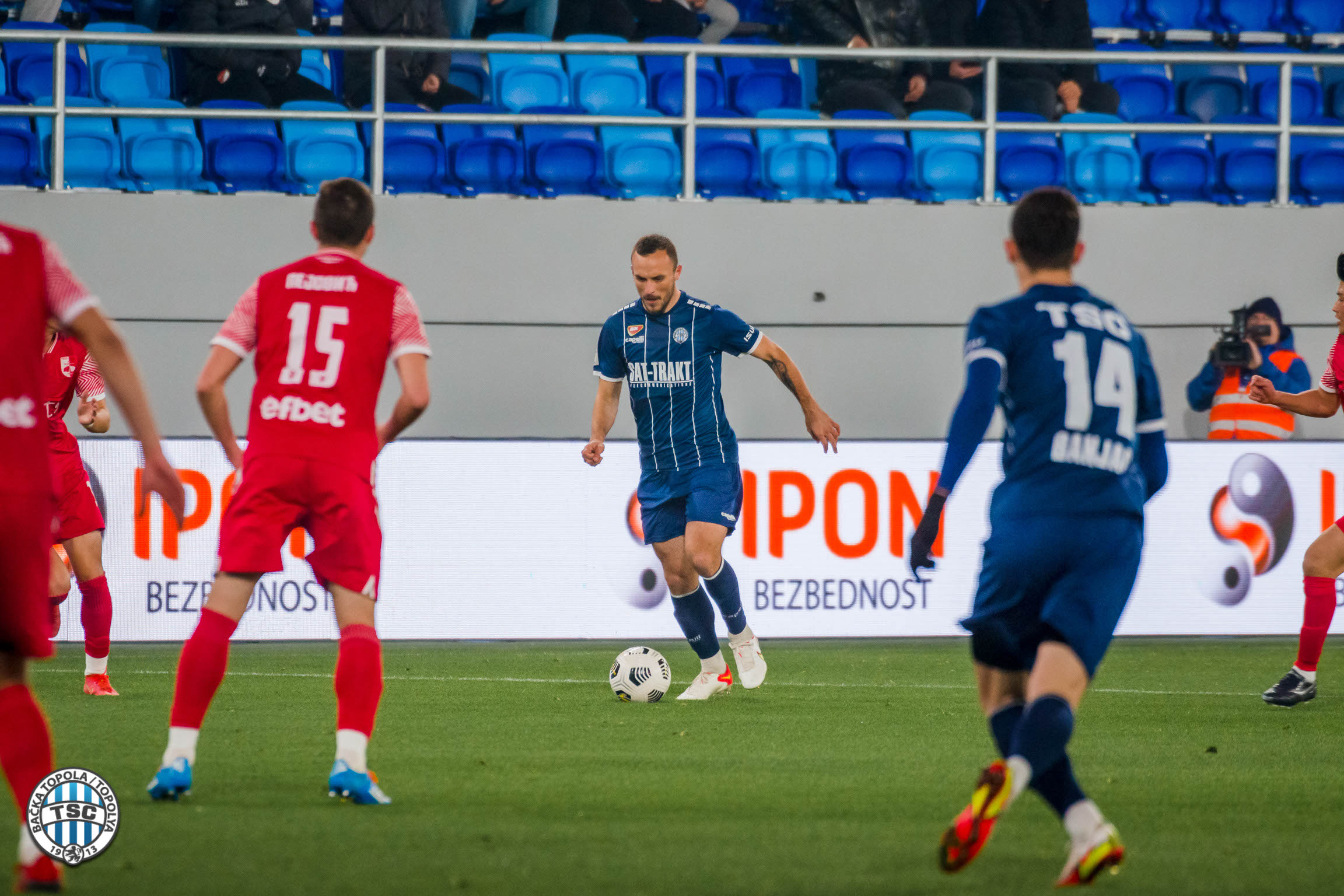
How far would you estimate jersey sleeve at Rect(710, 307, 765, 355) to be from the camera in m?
8.39

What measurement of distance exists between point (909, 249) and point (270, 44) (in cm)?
530

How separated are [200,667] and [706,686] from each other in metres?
4.01

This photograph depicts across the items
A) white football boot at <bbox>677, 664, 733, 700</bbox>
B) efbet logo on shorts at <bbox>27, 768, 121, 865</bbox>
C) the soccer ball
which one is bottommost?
white football boot at <bbox>677, 664, 733, 700</bbox>

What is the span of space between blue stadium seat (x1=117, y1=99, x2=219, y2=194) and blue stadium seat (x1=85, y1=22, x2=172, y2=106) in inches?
12.0

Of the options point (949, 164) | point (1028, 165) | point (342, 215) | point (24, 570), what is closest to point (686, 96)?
point (949, 164)

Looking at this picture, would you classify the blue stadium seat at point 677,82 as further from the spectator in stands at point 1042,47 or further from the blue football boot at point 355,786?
the blue football boot at point 355,786

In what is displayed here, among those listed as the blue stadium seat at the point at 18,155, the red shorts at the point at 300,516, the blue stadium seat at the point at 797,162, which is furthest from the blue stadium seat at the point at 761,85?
the red shorts at the point at 300,516

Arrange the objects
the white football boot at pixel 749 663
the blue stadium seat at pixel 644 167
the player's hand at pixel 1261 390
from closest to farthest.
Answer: the player's hand at pixel 1261 390 → the white football boot at pixel 749 663 → the blue stadium seat at pixel 644 167

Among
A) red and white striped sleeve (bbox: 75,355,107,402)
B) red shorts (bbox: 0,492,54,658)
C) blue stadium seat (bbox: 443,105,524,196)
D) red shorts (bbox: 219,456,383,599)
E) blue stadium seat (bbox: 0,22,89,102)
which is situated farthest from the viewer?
blue stadium seat (bbox: 443,105,524,196)

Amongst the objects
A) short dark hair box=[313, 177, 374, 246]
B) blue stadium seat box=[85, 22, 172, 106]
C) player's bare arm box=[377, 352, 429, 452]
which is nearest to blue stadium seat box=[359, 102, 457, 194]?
blue stadium seat box=[85, 22, 172, 106]

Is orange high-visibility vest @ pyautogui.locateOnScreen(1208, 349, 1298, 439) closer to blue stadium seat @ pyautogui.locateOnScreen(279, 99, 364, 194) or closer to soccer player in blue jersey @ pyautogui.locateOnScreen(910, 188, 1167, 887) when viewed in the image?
blue stadium seat @ pyautogui.locateOnScreen(279, 99, 364, 194)

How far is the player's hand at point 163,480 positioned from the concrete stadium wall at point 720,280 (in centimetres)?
923

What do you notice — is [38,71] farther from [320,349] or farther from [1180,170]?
[320,349]

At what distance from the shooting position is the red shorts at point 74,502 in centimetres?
828
